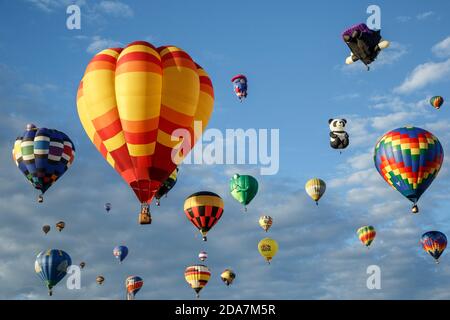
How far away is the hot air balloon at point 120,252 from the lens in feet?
180

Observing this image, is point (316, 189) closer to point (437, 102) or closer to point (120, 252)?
point (437, 102)

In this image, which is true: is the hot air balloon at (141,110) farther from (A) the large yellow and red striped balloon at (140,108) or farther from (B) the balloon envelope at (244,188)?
(B) the balloon envelope at (244,188)

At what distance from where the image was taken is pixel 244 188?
47.5m

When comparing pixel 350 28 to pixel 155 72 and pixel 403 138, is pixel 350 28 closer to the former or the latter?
pixel 403 138

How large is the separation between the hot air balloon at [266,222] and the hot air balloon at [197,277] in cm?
940

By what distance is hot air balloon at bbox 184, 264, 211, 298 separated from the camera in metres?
47.3

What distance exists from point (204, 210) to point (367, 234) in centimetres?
1863

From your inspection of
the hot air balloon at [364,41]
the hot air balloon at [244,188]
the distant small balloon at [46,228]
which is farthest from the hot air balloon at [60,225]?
the hot air balloon at [364,41]

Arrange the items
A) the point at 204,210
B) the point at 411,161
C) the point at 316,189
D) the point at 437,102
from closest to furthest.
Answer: the point at 411,161, the point at 204,210, the point at 437,102, the point at 316,189

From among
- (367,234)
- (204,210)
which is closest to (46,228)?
(204,210)

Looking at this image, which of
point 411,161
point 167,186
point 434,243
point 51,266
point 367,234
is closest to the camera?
point 411,161
